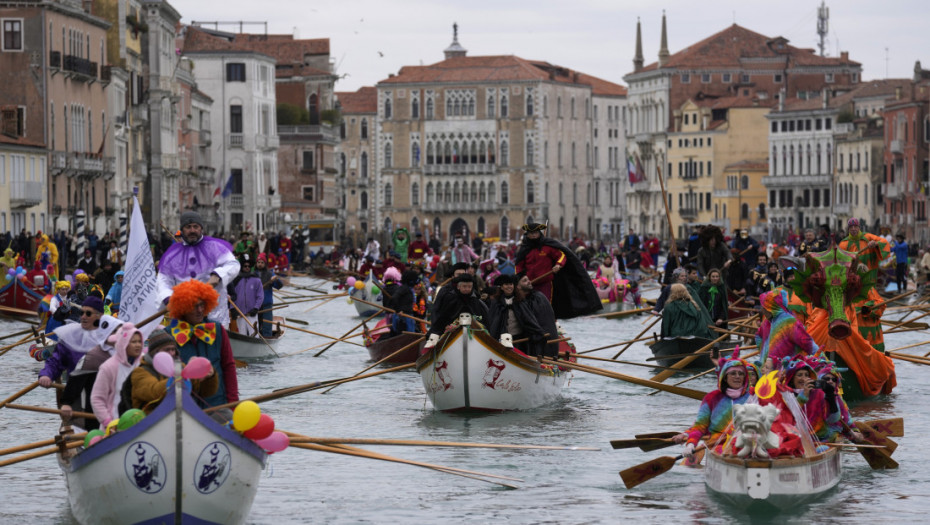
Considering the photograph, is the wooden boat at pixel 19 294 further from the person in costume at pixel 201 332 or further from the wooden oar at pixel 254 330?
the person in costume at pixel 201 332

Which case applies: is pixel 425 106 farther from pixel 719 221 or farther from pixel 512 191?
pixel 719 221

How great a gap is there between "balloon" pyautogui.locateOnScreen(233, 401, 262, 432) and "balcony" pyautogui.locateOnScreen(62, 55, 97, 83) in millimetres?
57572

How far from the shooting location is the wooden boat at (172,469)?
11.6 metres

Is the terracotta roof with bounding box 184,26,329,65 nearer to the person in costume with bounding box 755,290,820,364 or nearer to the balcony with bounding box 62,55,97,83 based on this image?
the balcony with bounding box 62,55,97,83

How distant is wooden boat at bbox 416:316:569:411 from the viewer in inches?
754

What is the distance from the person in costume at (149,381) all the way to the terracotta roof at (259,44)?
3884 inches

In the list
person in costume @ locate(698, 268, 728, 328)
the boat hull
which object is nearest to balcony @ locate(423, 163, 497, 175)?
person in costume @ locate(698, 268, 728, 328)

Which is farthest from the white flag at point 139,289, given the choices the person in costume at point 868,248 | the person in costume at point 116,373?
the person in costume at point 868,248

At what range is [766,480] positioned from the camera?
13.4 meters

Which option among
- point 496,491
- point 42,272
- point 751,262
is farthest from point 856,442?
point 42,272

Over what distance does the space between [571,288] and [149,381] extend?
9.99m

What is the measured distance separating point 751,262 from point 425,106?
11920 cm

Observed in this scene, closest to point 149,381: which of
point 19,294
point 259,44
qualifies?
point 19,294

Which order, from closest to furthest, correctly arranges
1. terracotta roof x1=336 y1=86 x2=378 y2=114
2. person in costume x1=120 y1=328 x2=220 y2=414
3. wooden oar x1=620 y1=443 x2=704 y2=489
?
person in costume x1=120 y1=328 x2=220 y2=414 → wooden oar x1=620 y1=443 x2=704 y2=489 → terracotta roof x1=336 y1=86 x2=378 y2=114
